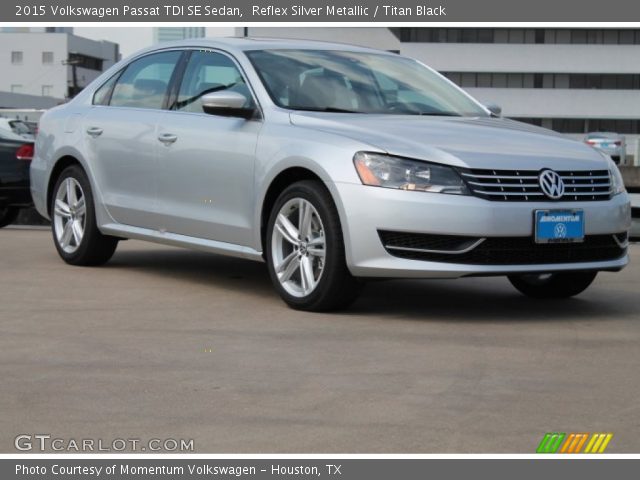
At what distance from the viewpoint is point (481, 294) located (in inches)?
344

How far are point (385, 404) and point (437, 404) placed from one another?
0.20 metres

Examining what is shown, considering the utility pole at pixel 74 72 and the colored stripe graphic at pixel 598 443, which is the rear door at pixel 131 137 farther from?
the utility pole at pixel 74 72

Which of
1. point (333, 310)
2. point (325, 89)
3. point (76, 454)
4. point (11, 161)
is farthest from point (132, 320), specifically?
point (11, 161)

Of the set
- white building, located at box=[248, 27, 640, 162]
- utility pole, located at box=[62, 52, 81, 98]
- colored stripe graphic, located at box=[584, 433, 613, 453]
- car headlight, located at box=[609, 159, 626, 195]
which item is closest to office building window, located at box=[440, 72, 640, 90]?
white building, located at box=[248, 27, 640, 162]

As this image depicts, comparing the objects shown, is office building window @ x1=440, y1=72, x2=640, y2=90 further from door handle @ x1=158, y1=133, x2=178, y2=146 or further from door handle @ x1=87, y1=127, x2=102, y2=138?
door handle @ x1=158, y1=133, x2=178, y2=146

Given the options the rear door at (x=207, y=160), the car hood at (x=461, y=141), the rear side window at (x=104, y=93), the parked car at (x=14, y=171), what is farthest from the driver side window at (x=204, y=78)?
the parked car at (x=14, y=171)

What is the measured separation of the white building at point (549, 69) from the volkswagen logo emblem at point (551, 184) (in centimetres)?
8391

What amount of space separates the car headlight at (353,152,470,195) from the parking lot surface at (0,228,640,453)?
0.75 metres

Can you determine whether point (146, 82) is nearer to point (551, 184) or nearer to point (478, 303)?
point (478, 303)

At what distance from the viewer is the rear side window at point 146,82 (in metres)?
9.17

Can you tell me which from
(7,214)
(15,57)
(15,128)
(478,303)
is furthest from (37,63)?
(478,303)

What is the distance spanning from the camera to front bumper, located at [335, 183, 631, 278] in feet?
23.3

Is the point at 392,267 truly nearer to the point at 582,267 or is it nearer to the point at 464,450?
the point at 582,267

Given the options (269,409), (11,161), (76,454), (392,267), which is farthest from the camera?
(11,161)
